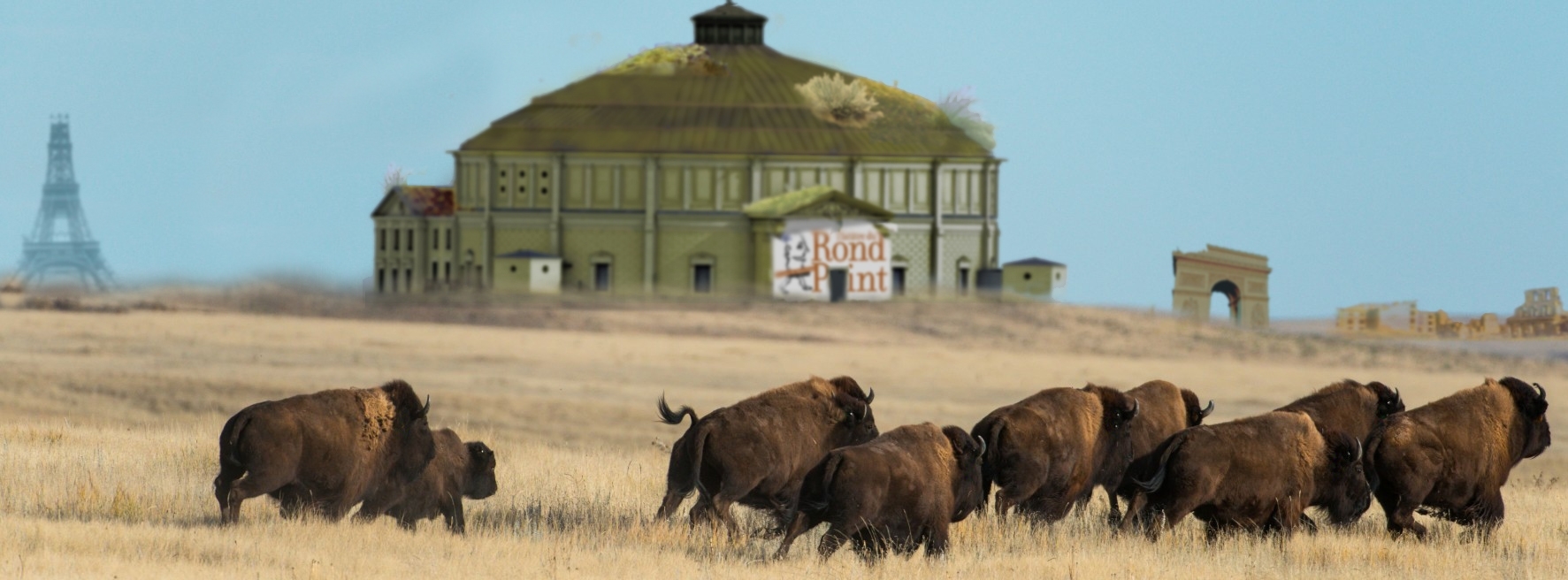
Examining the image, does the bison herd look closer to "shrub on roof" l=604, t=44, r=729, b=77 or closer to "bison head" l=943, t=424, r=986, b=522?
"bison head" l=943, t=424, r=986, b=522

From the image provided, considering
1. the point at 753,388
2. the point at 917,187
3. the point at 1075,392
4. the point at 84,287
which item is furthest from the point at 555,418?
the point at 917,187

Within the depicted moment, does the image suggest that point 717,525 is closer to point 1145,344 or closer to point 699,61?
point 1145,344

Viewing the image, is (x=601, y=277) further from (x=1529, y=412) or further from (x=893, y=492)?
(x=893, y=492)

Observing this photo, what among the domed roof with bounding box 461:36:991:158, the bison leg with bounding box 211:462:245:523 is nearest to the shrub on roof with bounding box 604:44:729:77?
the domed roof with bounding box 461:36:991:158

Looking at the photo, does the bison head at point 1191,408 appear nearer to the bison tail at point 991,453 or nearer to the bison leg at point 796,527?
the bison tail at point 991,453

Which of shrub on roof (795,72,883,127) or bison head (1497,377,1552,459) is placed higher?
shrub on roof (795,72,883,127)

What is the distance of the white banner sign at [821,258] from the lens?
230 feet

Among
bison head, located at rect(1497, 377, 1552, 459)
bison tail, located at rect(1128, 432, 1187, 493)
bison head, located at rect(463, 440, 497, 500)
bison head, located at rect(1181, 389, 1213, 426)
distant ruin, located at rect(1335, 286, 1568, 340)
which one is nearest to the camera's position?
bison tail, located at rect(1128, 432, 1187, 493)

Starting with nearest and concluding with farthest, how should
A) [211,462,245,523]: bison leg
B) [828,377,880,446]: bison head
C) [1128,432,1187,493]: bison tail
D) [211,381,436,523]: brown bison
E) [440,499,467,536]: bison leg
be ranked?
[211,381,436,523]: brown bison, [211,462,245,523]: bison leg, [1128,432,1187,493]: bison tail, [828,377,880,446]: bison head, [440,499,467,536]: bison leg

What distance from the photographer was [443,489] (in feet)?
55.9

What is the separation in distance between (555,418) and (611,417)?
117 centimetres

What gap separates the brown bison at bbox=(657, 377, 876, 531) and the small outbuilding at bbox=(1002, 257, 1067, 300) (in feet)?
187

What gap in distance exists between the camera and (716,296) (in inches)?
2776

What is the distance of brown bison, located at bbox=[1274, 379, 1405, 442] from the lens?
18797 millimetres
